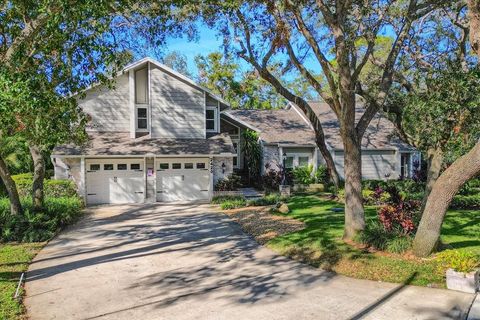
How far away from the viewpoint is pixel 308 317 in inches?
268

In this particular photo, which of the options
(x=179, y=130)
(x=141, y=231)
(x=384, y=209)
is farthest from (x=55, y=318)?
(x=179, y=130)

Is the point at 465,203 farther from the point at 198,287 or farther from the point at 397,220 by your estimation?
the point at 198,287

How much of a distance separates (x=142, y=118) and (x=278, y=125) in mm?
9510

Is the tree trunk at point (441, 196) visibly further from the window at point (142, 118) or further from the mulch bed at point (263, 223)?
the window at point (142, 118)

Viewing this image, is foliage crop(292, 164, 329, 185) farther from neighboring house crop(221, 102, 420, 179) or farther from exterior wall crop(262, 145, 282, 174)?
exterior wall crop(262, 145, 282, 174)

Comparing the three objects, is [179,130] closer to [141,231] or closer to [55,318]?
[141,231]

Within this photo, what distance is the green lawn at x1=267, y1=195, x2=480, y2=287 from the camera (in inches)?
348

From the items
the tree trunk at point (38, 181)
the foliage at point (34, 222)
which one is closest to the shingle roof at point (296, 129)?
the tree trunk at point (38, 181)

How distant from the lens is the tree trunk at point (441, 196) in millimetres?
9133

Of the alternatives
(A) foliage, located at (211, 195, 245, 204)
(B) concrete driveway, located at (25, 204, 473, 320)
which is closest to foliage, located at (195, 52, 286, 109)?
(A) foliage, located at (211, 195, 245, 204)

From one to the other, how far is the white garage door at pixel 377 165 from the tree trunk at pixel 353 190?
51.4ft

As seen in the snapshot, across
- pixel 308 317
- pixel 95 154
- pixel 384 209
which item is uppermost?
pixel 95 154

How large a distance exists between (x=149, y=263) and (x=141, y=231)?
4.16 meters

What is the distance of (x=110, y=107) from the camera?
74.7 ft
